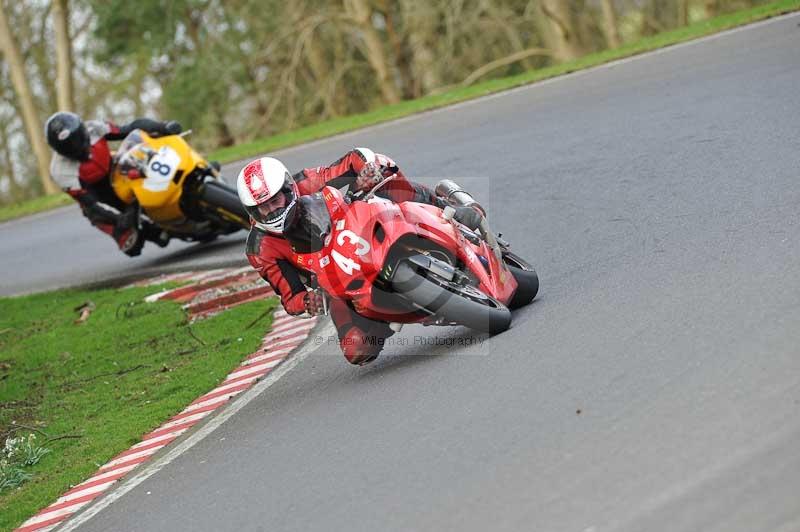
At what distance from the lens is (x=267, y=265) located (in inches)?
307

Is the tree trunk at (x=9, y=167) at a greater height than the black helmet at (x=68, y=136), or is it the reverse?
the black helmet at (x=68, y=136)

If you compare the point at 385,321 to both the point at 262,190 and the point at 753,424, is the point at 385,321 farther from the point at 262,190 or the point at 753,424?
the point at 753,424

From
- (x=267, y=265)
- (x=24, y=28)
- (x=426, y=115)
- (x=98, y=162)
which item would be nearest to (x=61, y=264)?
(x=98, y=162)

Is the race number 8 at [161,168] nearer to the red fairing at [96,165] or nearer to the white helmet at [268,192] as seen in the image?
the red fairing at [96,165]

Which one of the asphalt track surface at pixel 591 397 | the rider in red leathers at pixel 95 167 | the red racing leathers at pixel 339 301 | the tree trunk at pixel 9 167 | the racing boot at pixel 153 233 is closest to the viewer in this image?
the asphalt track surface at pixel 591 397

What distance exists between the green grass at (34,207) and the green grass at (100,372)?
33.4 feet

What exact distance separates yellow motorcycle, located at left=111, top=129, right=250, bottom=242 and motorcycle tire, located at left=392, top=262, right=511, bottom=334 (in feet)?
19.3

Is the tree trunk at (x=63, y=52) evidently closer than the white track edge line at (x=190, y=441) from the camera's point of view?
No

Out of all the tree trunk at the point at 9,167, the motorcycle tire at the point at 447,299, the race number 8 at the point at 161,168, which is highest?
the motorcycle tire at the point at 447,299

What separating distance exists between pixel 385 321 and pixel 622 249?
198 centimetres

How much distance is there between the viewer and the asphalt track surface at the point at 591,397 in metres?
4.77

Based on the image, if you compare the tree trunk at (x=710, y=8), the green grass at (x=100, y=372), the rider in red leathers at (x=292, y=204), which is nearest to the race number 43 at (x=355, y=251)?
the rider in red leathers at (x=292, y=204)

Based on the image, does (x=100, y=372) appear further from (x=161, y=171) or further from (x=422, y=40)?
(x=422, y=40)

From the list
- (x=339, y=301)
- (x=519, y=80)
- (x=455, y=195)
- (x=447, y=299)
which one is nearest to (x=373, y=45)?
(x=519, y=80)
